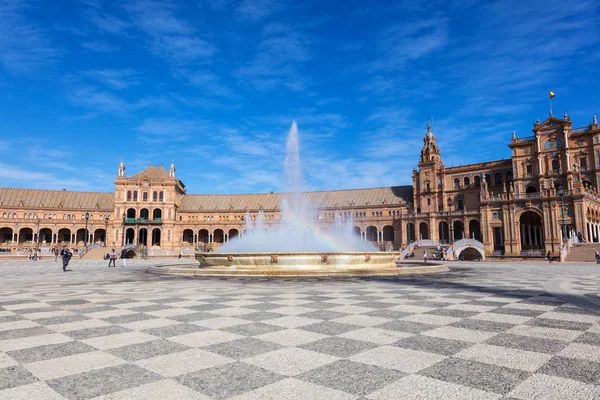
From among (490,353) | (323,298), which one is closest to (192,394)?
(490,353)

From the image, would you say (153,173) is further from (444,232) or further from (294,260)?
(294,260)

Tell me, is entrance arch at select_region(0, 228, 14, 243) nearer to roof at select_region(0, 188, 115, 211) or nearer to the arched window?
roof at select_region(0, 188, 115, 211)

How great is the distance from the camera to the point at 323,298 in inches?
380

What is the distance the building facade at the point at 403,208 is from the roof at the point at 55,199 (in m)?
0.20

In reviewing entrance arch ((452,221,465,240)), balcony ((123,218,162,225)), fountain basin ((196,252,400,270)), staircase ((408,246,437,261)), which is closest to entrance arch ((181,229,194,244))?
balcony ((123,218,162,225))

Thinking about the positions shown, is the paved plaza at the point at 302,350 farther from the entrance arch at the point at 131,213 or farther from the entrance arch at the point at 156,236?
the entrance arch at the point at 156,236

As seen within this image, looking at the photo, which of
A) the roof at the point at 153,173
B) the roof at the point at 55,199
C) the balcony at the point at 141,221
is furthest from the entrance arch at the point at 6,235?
the roof at the point at 153,173

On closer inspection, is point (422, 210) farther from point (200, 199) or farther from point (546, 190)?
point (200, 199)

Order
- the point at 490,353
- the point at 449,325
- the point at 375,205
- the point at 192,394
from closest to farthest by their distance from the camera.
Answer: the point at 192,394 → the point at 490,353 → the point at 449,325 → the point at 375,205

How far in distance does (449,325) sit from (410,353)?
193 centimetres

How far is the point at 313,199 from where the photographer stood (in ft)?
309

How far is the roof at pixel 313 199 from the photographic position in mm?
86488

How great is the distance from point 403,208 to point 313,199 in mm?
22548

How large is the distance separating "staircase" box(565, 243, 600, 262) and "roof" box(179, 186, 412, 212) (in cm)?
4104
